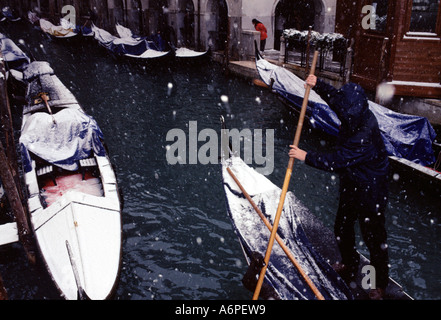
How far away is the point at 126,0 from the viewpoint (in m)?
21.6

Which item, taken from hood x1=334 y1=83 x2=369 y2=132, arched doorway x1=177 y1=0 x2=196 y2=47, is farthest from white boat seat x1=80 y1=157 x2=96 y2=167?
arched doorway x1=177 y1=0 x2=196 y2=47

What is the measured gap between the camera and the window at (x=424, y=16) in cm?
736

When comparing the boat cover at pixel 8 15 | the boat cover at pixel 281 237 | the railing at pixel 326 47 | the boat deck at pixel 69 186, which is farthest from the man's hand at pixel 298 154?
the boat cover at pixel 8 15

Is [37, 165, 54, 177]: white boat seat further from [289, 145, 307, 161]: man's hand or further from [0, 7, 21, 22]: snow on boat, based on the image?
[0, 7, 21, 22]: snow on boat

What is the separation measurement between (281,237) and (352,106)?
1.55m

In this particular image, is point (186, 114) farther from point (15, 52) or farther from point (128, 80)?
point (15, 52)

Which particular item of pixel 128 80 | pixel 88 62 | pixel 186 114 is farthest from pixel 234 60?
Result: pixel 88 62

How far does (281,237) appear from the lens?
3783 millimetres

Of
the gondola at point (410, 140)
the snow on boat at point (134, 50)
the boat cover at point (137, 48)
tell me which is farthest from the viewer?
the boat cover at point (137, 48)

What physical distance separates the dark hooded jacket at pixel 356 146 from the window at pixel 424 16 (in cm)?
587

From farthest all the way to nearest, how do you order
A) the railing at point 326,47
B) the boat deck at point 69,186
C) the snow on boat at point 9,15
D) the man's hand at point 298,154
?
1. the snow on boat at point 9,15
2. the railing at point 326,47
3. the boat deck at point 69,186
4. the man's hand at point 298,154

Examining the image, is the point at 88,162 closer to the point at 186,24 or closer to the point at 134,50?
the point at 134,50

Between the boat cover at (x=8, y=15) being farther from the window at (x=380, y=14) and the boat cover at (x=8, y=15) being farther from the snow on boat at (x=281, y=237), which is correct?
the snow on boat at (x=281, y=237)

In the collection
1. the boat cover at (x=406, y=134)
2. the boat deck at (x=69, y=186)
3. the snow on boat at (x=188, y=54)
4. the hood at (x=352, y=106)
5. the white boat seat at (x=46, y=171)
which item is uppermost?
the hood at (x=352, y=106)
